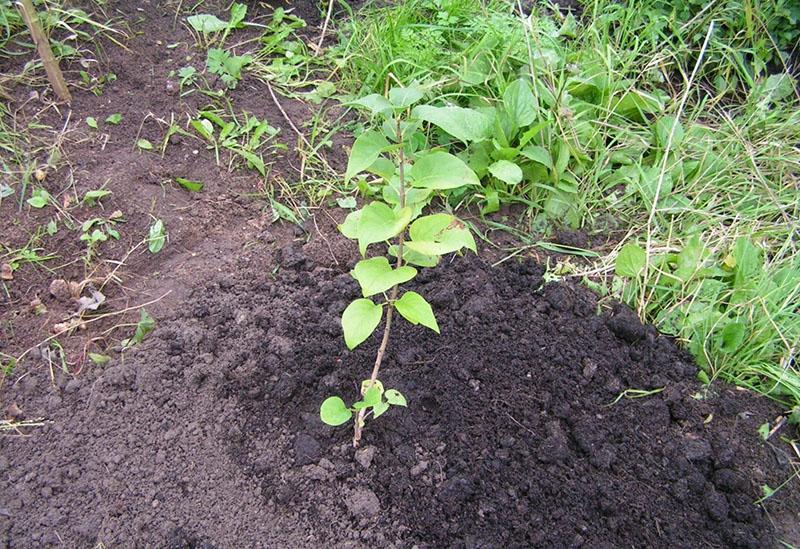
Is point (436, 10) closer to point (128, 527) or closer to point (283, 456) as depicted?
point (283, 456)

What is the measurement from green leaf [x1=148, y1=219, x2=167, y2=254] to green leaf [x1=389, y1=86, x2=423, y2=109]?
1.24m

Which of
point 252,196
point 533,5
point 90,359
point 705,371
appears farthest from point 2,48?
point 705,371

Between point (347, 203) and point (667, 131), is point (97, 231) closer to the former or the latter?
point (347, 203)

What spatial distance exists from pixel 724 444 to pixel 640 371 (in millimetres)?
301

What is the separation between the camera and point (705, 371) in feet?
6.61

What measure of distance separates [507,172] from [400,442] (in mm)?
1077

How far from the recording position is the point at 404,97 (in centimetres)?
138

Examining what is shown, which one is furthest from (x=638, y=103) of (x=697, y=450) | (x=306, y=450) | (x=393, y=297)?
(x=306, y=450)

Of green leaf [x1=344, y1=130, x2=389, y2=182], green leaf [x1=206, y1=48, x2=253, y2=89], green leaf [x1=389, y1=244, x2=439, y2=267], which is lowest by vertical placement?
green leaf [x1=206, y1=48, x2=253, y2=89]

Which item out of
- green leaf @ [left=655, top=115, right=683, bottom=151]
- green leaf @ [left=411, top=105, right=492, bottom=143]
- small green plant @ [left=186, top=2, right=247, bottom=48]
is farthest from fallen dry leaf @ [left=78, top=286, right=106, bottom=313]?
green leaf @ [left=655, top=115, right=683, bottom=151]

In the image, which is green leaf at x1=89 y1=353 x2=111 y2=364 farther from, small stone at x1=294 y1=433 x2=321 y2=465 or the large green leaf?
the large green leaf

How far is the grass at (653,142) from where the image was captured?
211 cm

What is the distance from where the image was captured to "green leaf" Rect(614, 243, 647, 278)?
216 cm

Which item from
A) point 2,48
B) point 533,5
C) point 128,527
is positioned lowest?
point 128,527
